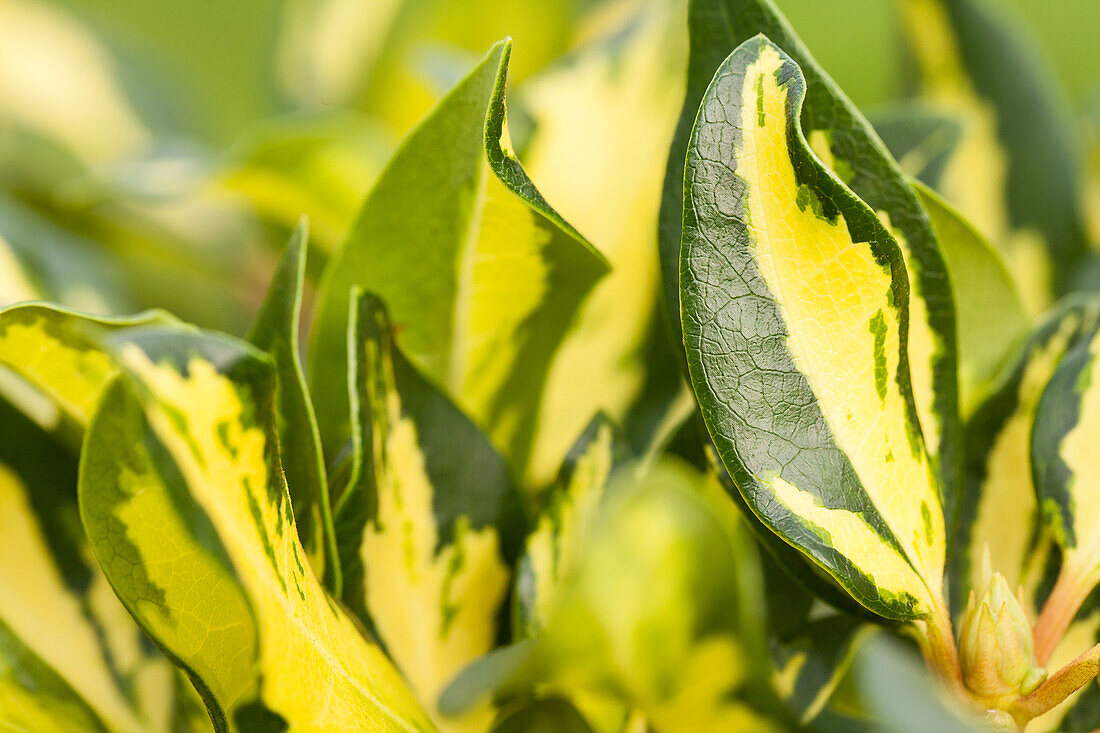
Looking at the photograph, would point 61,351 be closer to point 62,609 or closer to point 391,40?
point 62,609

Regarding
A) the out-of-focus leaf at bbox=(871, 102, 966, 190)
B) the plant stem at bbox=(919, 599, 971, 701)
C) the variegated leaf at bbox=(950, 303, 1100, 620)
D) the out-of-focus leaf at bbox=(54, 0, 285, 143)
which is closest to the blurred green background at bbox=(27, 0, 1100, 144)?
the out-of-focus leaf at bbox=(54, 0, 285, 143)

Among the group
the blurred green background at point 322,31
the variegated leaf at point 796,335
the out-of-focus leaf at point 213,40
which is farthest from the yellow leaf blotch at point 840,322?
the out-of-focus leaf at point 213,40

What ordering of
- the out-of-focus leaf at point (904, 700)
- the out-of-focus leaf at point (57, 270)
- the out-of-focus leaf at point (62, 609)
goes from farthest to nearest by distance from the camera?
the out-of-focus leaf at point (57, 270), the out-of-focus leaf at point (62, 609), the out-of-focus leaf at point (904, 700)

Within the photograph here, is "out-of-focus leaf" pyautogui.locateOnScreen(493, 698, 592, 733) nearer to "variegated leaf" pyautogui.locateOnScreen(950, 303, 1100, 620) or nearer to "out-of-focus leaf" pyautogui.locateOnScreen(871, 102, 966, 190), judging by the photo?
"variegated leaf" pyautogui.locateOnScreen(950, 303, 1100, 620)

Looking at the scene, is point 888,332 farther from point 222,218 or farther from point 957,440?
point 222,218

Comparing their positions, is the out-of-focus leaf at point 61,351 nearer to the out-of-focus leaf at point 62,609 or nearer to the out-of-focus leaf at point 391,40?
the out-of-focus leaf at point 62,609

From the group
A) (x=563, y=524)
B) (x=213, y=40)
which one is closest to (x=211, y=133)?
(x=213, y=40)
